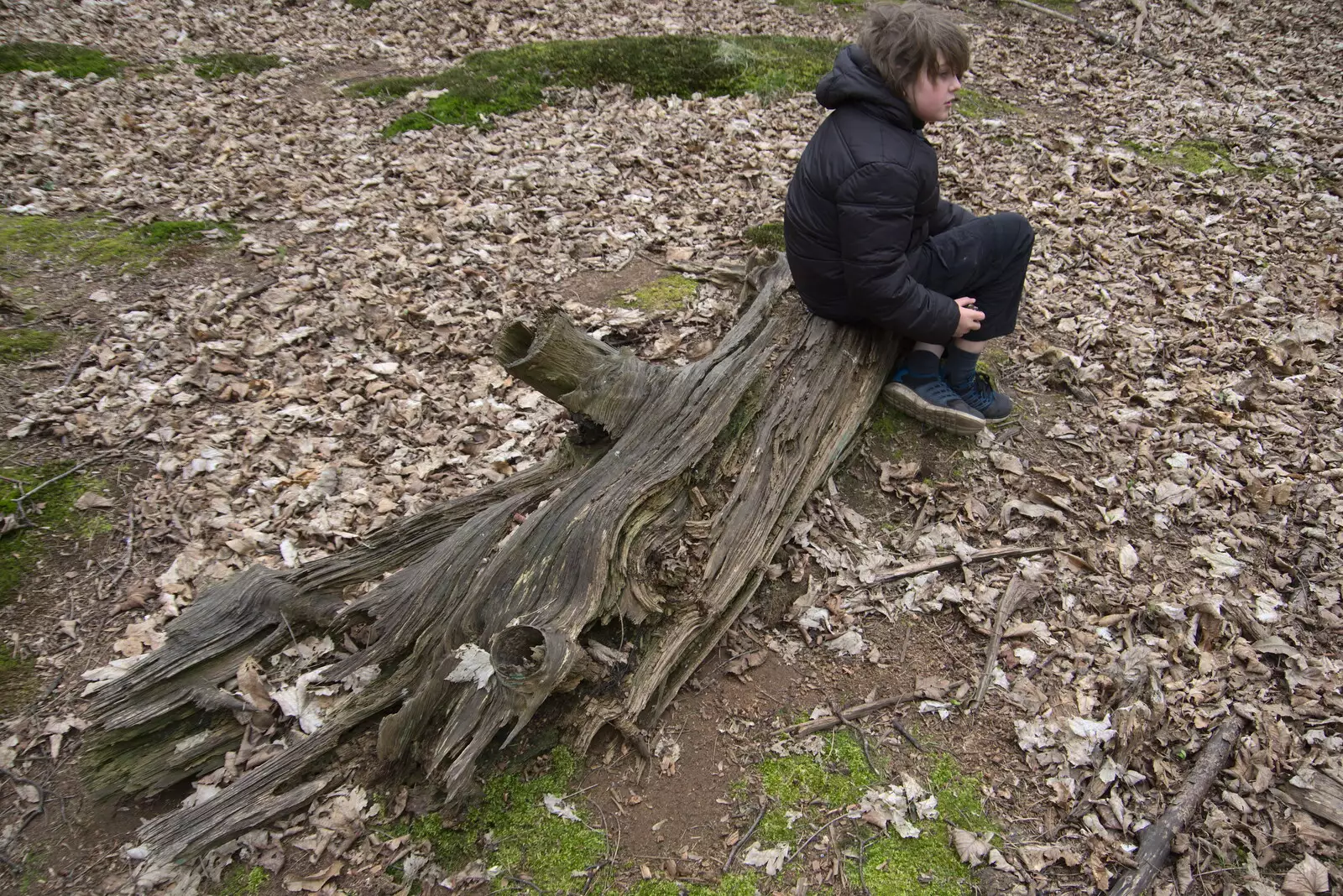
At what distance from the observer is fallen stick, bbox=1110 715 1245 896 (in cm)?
311

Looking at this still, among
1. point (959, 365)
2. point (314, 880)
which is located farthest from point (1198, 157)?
point (314, 880)

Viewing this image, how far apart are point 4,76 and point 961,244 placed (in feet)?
35.3

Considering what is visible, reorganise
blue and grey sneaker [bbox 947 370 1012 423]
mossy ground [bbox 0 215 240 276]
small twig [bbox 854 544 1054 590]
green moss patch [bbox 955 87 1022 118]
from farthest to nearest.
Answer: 1. green moss patch [bbox 955 87 1022 118]
2. mossy ground [bbox 0 215 240 276]
3. blue and grey sneaker [bbox 947 370 1012 423]
4. small twig [bbox 854 544 1054 590]

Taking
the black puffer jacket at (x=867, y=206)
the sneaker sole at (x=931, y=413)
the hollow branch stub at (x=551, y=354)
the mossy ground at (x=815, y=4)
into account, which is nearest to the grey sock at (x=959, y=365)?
the sneaker sole at (x=931, y=413)

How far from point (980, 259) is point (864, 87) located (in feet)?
3.76

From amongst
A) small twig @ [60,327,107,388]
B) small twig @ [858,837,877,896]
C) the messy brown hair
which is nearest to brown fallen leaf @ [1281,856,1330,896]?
small twig @ [858,837,877,896]

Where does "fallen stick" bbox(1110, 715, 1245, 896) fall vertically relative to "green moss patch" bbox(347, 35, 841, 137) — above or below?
below

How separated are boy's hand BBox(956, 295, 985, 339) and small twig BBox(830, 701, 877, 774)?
6.80ft

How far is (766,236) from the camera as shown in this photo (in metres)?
6.63

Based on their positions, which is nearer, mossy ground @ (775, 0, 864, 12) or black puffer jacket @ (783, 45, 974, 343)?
black puffer jacket @ (783, 45, 974, 343)

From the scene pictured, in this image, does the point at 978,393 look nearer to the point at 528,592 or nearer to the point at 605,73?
the point at 528,592

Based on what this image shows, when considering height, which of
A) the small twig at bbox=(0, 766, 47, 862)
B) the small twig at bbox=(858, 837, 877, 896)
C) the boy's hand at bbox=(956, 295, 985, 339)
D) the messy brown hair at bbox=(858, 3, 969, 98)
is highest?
the messy brown hair at bbox=(858, 3, 969, 98)

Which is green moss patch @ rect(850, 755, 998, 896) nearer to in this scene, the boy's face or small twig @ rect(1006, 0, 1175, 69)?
the boy's face

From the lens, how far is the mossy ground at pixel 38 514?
4270 mm
